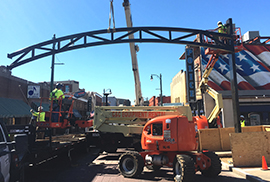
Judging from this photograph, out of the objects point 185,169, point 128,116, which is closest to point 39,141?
point 128,116

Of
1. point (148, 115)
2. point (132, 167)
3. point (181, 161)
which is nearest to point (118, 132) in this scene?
point (148, 115)

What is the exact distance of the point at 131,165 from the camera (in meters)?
7.28

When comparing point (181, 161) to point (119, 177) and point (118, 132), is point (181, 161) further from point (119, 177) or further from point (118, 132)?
point (118, 132)

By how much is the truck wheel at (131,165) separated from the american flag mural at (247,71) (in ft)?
49.8

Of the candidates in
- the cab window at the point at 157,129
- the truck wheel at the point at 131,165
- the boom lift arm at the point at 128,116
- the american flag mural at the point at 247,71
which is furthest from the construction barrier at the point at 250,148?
the american flag mural at the point at 247,71

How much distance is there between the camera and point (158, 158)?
7051mm

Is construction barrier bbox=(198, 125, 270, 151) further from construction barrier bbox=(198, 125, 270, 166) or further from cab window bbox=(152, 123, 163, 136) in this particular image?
cab window bbox=(152, 123, 163, 136)

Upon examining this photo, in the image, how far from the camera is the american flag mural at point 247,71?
20.0 metres

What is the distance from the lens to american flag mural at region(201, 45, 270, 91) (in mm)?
20047

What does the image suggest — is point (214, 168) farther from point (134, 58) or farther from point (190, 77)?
point (190, 77)

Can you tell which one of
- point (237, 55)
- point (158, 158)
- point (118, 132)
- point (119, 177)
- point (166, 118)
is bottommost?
point (119, 177)

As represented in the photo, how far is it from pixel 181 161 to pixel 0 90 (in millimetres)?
16805

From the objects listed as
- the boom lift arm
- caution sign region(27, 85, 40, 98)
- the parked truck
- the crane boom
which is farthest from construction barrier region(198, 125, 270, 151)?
caution sign region(27, 85, 40, 98)

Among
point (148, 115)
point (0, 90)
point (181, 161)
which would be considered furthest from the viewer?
point (0, 90)
